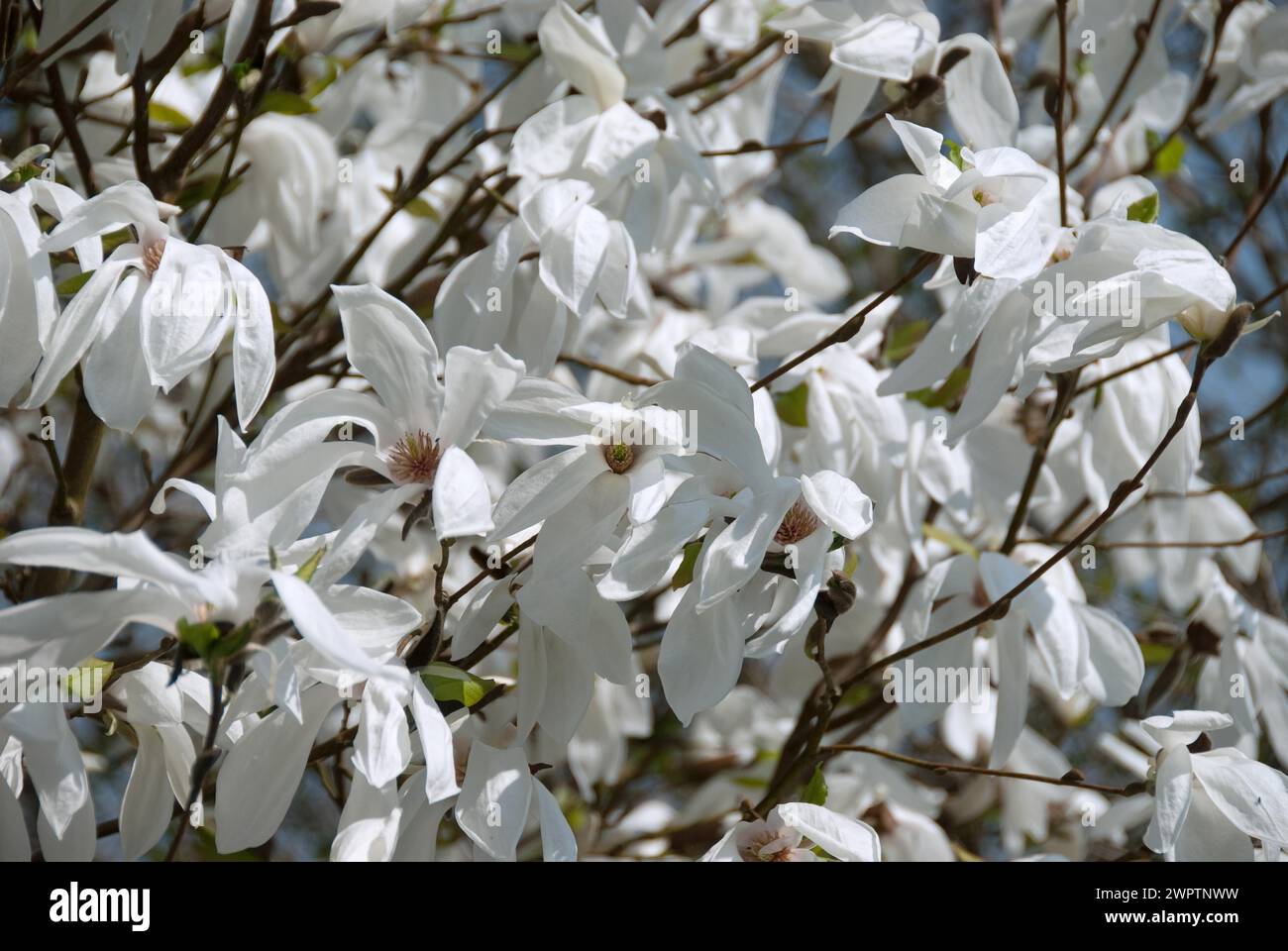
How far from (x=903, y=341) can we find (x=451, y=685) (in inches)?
21.2

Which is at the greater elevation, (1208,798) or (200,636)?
(200,636)

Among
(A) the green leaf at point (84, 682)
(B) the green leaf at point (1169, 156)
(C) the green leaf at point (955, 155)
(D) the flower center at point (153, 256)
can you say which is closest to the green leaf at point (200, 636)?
(A) the green leaf at point (84, 682)

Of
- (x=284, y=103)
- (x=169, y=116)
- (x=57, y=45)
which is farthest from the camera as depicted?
(x=169, y=116)

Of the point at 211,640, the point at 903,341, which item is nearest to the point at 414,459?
the point at 211,640

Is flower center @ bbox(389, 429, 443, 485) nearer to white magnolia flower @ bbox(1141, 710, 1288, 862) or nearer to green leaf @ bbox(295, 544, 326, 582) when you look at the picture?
green leaf @ bbox(295, 544, 326, 582)

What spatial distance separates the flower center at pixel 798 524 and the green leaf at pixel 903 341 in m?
0.39

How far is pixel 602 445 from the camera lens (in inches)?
22.4

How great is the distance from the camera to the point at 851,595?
1.98 ft

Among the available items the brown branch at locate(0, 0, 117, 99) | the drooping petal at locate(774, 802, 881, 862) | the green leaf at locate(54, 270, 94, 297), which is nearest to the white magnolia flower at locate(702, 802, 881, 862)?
the drooping petal at locate(774, 802, 881, 862)

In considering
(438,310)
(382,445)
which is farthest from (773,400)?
(382,445)

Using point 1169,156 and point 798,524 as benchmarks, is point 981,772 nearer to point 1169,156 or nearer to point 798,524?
point 798,524

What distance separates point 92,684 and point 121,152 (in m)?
0.55

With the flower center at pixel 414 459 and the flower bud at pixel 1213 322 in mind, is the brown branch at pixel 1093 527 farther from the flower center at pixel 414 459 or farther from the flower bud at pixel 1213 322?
the flower center at pixel 414 459
